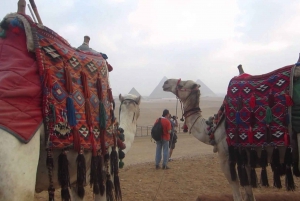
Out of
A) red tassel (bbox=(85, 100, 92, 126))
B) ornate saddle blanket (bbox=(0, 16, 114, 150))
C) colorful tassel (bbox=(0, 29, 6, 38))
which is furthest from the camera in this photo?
red tassel (bbox=(85, 100, 92, 126))

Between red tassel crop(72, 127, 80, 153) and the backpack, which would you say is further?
the backpack

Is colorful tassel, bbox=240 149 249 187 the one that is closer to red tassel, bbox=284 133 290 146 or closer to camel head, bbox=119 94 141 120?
red tassel, bbox=284 133 290 146

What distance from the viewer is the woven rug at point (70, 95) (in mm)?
2357

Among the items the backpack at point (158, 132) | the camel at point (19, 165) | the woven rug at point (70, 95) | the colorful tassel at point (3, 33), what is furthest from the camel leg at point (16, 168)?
the backpack at point (158, 132)

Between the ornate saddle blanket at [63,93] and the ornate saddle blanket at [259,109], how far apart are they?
216cm

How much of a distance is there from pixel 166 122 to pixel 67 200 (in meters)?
7.42

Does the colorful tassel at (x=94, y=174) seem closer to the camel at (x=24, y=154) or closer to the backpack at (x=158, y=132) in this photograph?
the camel at (x=24, y=154)

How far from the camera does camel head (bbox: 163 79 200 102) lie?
5.64 meters

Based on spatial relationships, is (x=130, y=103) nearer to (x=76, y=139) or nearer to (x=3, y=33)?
(x=76, y=139)

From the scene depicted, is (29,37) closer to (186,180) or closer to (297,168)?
(297,168)

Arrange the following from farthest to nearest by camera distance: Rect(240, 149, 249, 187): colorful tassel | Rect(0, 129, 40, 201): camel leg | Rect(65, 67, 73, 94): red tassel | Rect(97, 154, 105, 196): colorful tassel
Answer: Rect(240, 149, 249, 187): colorful tassel → Rect(97, 154, 105, 196): colorful tassel → Rect(65, 67, 73, 94): red tassel → Rect(0, 129, 40, 201): camel leg

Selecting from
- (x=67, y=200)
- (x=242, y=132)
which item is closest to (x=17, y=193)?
(x=67, y=200)

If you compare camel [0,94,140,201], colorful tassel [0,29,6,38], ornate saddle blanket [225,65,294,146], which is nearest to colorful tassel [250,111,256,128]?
ornate saddle blanket [225,65,294,146]

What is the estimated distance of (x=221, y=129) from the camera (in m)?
4.78
